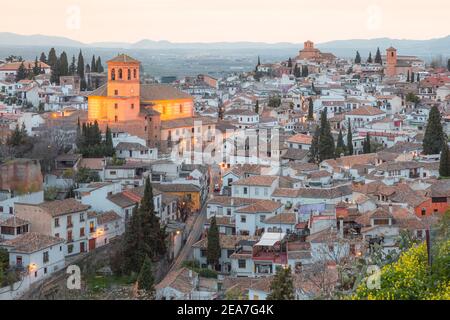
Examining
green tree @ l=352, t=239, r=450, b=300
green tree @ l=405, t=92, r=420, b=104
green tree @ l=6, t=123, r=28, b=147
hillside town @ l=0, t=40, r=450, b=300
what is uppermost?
green tree @ l=352, t=239, r=450, b=300

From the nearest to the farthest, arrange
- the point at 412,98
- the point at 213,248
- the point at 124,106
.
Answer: the point at 213,248, the point at 124,106, the point at 412,98

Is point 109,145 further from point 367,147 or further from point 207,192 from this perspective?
point 367,147

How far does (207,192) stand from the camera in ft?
61.3

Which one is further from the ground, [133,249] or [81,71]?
[81,71]

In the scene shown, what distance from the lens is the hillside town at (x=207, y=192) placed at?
11.5 meters

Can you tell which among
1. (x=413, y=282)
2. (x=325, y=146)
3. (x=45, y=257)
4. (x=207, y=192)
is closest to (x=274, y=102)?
(x=325, y=146)

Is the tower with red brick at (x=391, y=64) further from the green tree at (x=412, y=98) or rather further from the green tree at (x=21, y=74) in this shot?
the green tree at (x=21, y=74)

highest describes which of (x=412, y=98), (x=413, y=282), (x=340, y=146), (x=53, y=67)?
(x=53, y=67)

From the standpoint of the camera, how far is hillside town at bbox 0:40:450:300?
1145cm

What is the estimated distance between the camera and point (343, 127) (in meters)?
26.3

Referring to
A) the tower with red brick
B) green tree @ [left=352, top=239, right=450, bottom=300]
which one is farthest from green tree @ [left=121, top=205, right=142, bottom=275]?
the tower with red brick

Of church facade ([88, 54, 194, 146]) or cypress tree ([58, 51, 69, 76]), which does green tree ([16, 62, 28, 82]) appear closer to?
cypress tree ([58, 51, 69, 76])

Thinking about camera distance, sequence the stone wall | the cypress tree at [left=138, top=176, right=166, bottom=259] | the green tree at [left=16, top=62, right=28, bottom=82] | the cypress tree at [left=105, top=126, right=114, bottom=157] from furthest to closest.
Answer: the green tree at [left=16, top=62, right=28, bottom=82] < the cypress tree at [left=105, top=126, right=114, bottom=157] < the stone wall < the cypress tree at [left=138, top=176, right=166, bottom=259]
